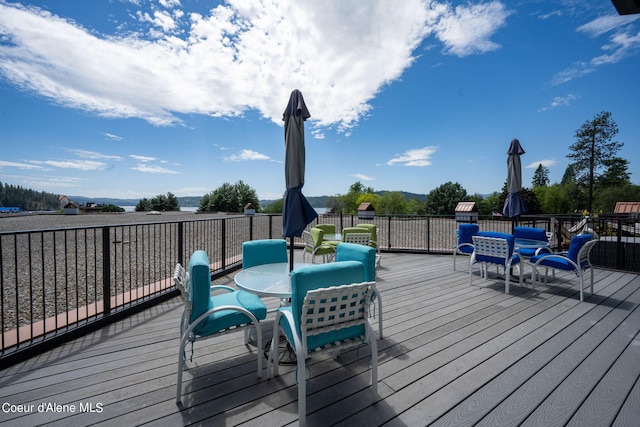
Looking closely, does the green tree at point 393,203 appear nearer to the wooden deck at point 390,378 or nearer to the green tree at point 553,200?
the green tree at point 553,200

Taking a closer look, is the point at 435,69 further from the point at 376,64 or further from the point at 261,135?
the point at 261,135

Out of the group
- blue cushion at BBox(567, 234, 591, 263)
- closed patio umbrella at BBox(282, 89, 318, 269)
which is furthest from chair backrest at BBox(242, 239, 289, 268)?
blue cushion at BBox(567, 234, 591, 263)

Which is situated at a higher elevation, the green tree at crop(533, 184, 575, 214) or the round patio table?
the green tree at crop(533, 184, 575, 214)

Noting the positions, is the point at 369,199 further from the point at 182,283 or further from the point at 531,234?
the point at 182,283

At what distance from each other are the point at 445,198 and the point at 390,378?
174ft

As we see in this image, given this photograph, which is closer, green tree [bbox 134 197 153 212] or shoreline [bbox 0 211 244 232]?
shoreline [bbox 0 211 244 232]

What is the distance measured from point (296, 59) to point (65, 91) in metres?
6.57


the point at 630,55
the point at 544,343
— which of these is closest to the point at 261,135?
the point at 544,343

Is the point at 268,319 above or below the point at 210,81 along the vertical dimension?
below

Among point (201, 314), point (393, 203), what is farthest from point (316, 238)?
point (393, 203)

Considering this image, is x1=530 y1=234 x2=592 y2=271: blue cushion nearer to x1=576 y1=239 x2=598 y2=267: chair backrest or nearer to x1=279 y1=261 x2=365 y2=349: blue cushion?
x1=576 y1=239 x2=598 y2=267: chair backrest

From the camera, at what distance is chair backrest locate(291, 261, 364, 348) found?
163 cm

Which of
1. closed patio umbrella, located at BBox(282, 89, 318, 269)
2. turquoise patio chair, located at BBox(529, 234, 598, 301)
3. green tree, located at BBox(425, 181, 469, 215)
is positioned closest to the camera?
closed patio umbrella, located at BBox(282, 89, 318, 269)

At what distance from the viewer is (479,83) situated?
11.1 metres
